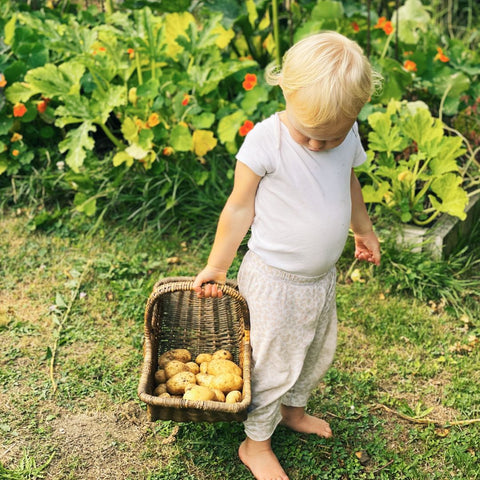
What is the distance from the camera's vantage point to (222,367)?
6.69 feet

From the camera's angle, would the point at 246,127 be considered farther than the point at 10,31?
No

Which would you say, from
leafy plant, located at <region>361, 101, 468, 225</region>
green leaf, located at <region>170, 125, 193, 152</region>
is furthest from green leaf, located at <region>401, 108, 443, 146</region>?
green leaf, located at <region>170, 125, 193, 152</region>

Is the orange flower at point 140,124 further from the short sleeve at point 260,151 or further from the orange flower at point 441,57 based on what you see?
the orange flower at point 441,57

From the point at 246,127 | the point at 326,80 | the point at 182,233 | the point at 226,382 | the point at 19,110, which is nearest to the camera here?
the point at 326,80

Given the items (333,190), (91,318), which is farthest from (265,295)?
(91,318)

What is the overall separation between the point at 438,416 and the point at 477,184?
56.8 inches

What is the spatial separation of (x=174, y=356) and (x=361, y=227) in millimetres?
801

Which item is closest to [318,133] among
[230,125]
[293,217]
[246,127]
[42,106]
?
[293,217]

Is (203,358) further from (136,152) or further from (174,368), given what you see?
(136,152)

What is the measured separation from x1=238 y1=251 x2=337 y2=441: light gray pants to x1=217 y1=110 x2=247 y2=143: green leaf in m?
1.34

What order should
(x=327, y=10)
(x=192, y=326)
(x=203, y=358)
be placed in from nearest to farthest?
(x=203, y=358) < (x=192, y=326) < (x=327, y=10)

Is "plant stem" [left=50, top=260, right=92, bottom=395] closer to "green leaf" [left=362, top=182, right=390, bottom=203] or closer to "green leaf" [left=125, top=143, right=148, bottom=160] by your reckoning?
"green leaf" [left=125, top=143, right=148, bottom=160]

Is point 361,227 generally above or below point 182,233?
above

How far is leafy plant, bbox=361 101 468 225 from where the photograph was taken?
2.97 metres
